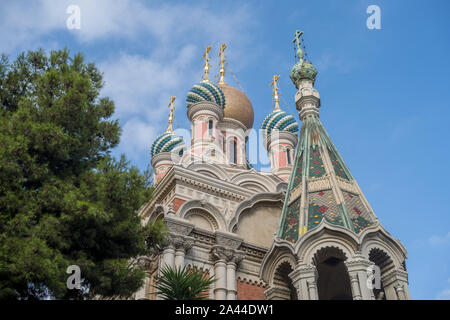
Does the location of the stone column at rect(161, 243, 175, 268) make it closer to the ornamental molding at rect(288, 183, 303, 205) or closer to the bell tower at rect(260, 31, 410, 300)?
the bell tower at rect(260, 31, 410, 300)

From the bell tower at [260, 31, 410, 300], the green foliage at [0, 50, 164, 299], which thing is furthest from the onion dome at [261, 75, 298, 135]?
the green foliage at [0, 50, 164, 299]

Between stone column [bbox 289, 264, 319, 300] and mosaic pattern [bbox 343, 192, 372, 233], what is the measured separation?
149 centimetres

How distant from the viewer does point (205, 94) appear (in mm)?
21000

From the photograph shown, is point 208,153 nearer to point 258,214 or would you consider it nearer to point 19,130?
point 258,214

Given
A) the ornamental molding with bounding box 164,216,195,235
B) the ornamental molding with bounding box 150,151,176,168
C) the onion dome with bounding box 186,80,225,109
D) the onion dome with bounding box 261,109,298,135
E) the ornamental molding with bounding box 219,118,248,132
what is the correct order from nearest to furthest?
the ornamental molding with bounding box 164,216,195,235 < the onion dome with bounding box 186,80,225,109 < the ornamental molding with bounding box 219,118,248,132 < the onion dome with bounding box 261,109,298,135 < the ornamental molding with bounding box 150,151,176,168

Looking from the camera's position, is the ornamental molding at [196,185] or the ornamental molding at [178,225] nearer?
the ornamental molding at [178,225]

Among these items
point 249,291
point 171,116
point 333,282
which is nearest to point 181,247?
point 249,291

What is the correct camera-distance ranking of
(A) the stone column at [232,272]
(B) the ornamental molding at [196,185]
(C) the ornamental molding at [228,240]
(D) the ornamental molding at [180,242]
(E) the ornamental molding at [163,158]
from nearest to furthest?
(D) the ornamental molding at [180,242]
(A) the stone column at [232,272]
(C) the ornamental molding at [228,240]
(B) the ornamental molding at [196,185]
(E) the ornamental molding at [163,158]

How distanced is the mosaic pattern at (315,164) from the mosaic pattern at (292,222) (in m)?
0.89

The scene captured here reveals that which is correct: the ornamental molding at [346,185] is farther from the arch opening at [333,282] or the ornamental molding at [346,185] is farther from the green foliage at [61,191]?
the green foliage at [61,191]

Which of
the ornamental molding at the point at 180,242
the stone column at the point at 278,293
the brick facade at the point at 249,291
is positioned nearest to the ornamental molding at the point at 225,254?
the brick facade at the point at 249,291

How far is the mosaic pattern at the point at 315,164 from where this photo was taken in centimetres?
1281

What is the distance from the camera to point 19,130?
6793mm

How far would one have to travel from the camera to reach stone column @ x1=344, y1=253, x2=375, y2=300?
33.1 ft
